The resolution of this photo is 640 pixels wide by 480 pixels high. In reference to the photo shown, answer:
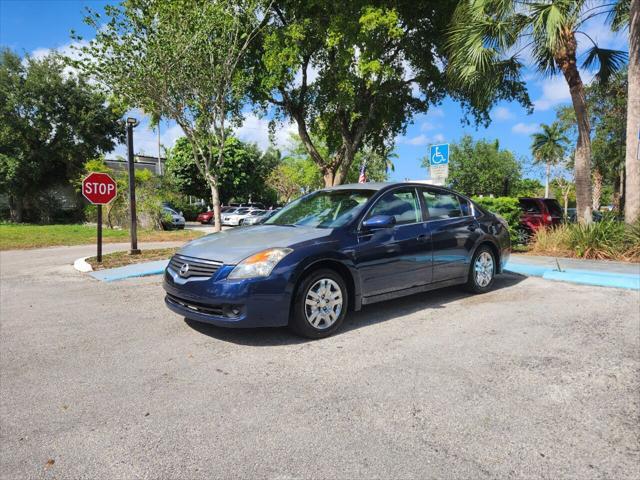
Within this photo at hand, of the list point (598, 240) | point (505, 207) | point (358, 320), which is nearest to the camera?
point (358, 320)

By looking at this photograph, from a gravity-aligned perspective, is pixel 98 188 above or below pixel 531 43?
below

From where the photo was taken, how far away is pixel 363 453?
252 cm

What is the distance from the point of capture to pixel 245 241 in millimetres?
4676

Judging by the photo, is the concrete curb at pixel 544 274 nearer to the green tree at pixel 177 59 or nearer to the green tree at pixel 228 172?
the green tree at pixel 177 59

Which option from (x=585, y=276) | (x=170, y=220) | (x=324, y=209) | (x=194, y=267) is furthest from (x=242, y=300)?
(x=170, y=220)

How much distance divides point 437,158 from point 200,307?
7.05 metres

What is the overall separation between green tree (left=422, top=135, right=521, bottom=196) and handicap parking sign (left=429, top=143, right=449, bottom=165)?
3648 cm

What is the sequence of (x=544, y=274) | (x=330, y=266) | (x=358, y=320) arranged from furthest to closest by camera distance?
(x=544, y=274) < (x=358, y=320) < (x=330, y=266)

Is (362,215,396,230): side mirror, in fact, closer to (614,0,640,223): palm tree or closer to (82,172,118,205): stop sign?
(82,172,118,205): stop sign

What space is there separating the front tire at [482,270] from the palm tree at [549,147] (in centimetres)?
4770

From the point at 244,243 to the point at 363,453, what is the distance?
8.50ft

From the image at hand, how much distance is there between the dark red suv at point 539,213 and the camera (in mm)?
14598

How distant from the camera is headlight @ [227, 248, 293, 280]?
4188mm

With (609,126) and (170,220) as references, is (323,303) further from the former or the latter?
(609,126)
